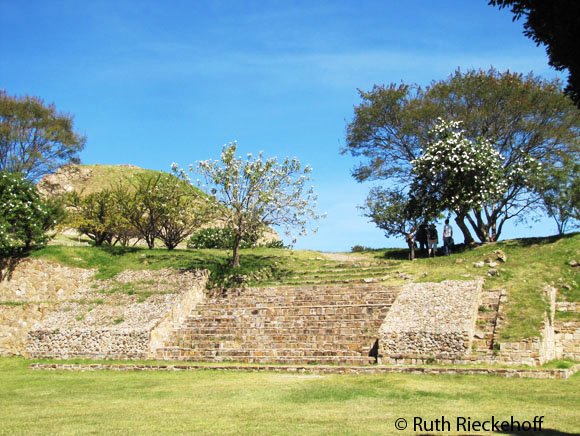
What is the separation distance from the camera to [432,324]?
1911 cm

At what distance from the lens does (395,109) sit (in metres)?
36.8

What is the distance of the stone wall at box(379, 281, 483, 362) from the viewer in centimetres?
1822

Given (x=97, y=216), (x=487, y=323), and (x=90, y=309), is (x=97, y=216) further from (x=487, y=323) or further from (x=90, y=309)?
(x=487, y=323)

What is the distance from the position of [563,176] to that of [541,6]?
81.4 feet

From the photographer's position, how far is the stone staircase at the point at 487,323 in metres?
18.1

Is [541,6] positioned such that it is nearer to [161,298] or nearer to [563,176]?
[161,298]

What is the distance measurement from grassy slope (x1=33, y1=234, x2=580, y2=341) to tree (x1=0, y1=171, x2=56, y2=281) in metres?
0.73

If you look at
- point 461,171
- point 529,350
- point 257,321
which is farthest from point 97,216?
point 529,350

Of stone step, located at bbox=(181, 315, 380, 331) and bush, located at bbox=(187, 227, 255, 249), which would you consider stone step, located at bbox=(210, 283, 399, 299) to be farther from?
bush, located at bbox=(187, 227, 255, 249)

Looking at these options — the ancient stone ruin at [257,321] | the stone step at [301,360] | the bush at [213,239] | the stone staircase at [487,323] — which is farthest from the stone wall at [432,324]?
the bush at [213,239]

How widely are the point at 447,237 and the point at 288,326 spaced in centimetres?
1254

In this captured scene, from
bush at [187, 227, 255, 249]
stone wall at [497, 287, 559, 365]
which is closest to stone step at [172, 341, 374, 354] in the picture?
stone wall at [497, 287, 559, 365]

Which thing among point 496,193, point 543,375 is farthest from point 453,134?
point 543,375

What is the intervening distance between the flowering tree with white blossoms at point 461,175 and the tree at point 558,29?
2197 centimetres
